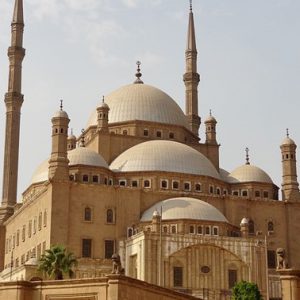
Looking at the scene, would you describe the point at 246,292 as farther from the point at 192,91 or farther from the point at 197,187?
the point at 192,91

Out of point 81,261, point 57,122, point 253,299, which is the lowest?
point 253,299

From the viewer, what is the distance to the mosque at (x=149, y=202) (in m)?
45.5

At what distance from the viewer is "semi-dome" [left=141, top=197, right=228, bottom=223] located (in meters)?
47.6

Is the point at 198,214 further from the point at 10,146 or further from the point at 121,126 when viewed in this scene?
the point at 10,146

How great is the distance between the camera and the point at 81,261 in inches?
1855

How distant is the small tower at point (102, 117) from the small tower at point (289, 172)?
11.3 m

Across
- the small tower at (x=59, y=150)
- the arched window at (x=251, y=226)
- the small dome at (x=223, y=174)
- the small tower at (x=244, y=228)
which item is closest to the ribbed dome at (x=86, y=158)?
the small tower at (x=59, y=150)

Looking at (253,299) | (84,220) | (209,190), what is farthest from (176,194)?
(253,299)

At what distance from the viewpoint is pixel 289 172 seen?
54.2 m

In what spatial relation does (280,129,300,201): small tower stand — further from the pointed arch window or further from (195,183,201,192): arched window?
the pointed arch window

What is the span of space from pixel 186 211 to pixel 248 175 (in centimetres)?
970

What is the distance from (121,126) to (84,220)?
34.6 ft

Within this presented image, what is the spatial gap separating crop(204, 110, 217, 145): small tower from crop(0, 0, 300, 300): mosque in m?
0.08

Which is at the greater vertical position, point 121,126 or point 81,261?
point 121,126
